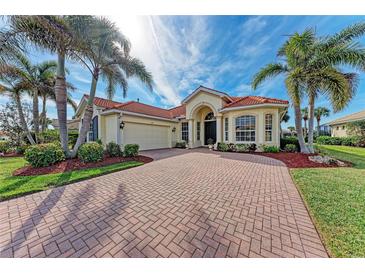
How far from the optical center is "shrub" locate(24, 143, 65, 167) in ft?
23.4

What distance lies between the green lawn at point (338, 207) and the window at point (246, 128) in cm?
721

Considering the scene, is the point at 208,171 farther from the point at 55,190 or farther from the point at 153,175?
the point at 55,190

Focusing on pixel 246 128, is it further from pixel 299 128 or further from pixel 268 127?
pixel 299 128

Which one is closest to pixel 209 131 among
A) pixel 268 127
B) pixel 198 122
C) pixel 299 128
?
pixel 198 122

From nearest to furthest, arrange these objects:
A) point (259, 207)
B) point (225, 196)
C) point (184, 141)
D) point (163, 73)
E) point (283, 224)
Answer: point (283, 224)
point (259, 207)
point (225, 196)
point (163, 73)
point (184, 141)

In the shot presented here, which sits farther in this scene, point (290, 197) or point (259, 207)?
point (290, 197)

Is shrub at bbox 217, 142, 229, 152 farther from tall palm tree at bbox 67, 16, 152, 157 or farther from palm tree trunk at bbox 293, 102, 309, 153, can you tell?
tall palm tree at bbox 67, 16, 152, 157

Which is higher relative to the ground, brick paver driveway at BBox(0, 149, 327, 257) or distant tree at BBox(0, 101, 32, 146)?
distant tree at BBox(0, 101, 32, 146)

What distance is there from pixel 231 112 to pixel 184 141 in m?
6.62

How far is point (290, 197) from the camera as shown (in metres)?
4.25

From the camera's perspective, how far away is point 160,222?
10.00 feet

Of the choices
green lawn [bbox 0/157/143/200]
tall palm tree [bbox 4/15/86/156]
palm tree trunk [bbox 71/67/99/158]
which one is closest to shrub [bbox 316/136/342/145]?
green lawn [bbox 0/157/143/200]
